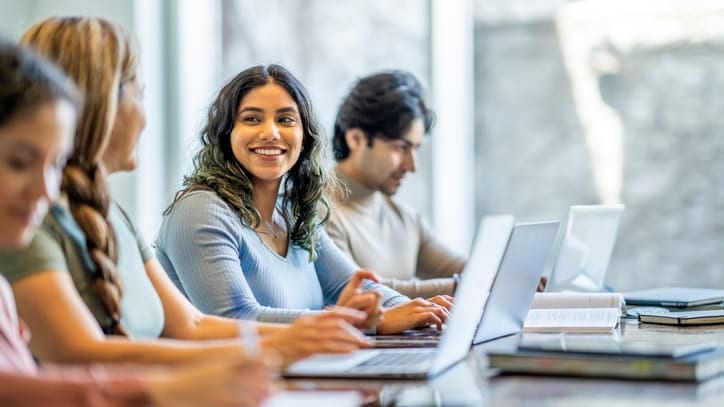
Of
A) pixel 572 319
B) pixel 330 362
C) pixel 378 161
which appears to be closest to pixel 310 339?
pixel 330 362

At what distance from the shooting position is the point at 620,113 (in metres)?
4.18

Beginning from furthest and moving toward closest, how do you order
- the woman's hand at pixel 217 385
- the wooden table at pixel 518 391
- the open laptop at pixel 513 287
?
the open laptop at pixel 513 287, the wooden table at pixel 518 391, the woman's hand at pixel 217 385

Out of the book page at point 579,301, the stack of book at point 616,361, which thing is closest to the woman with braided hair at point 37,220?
the stack of book at point 616,361

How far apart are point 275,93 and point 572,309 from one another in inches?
34.3

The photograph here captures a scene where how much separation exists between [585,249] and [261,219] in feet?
3.07

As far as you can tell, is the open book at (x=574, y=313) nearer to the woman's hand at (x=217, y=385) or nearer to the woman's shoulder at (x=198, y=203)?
the woman's shoulder at (x=198, y=203)

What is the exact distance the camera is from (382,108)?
344 centimetres

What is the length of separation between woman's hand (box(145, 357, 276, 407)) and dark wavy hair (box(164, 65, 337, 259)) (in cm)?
124

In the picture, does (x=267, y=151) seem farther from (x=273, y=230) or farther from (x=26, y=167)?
(x=26, y=167)

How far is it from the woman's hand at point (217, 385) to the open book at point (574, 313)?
1182mm

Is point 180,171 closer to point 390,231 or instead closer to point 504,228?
point 390,231

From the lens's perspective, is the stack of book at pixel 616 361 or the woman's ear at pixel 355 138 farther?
the woman's ear at pixel 355 138

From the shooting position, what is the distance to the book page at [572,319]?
88.0 inches

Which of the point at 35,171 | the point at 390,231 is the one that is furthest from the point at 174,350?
the point at 390,231
